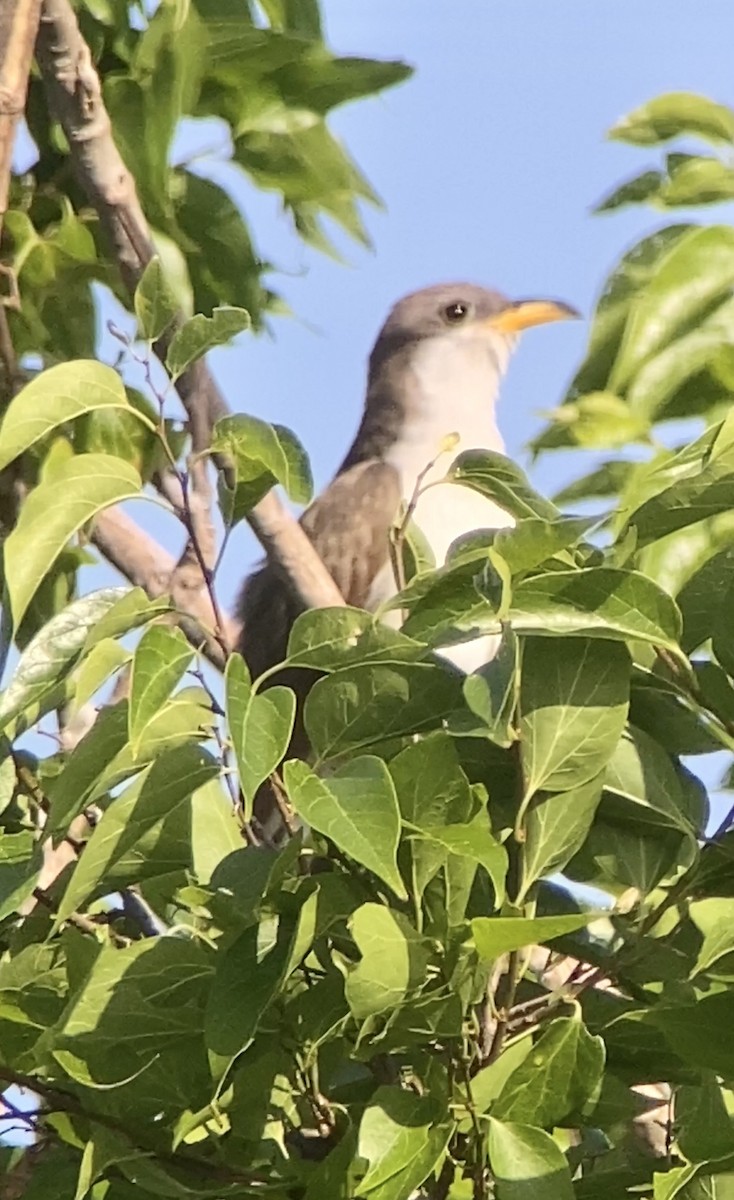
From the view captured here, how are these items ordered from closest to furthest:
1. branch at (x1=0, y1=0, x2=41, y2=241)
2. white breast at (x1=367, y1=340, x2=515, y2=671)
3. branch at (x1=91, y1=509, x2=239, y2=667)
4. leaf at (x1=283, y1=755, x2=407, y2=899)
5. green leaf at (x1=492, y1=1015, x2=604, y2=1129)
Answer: leaf at (x1=283, y1=755, x2=407, y2=899)
green leaf at (x1=492, y1=1015, x2=604, y2=1129)
branch at (x1=0, y1=0, x2=41, y2=241)
branch at (x1=91, y1=509, x2=239, y2=667)
white breast at (x1=367, y1=340, x2=515, y2=671)

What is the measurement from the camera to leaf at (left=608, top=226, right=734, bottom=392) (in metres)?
1.79

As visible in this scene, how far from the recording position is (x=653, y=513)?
4.40 ft

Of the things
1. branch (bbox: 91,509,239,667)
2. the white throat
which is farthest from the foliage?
the white throat

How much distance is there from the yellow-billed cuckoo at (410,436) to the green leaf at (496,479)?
148cm

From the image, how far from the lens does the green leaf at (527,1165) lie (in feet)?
4.09

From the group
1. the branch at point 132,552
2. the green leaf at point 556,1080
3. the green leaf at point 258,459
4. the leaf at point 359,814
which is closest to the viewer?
the leaf at point 359,814

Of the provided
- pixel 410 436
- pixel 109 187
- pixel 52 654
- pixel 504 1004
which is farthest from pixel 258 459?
pixel 410 436

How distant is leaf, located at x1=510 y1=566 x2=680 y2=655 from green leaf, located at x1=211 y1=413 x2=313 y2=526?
232mm

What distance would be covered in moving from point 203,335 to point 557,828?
46 cm

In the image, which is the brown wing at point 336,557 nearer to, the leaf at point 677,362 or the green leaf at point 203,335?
the leaf at point 677,362

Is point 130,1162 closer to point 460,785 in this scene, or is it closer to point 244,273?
point 460,785

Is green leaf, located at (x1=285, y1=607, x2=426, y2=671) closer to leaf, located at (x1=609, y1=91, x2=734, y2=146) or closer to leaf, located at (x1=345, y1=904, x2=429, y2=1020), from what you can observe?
leaf, located at (x1=345, y1=904, x2=429, y2=1020)

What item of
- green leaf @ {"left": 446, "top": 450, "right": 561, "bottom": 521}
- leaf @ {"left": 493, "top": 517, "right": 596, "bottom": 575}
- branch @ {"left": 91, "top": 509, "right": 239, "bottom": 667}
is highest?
leaf @ {"left": 493, "top": 517, "right": 596, "bottom": 575}

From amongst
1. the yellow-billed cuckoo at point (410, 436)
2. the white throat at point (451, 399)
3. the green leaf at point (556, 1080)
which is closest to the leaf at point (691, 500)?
the green leaf at point (556, 1080)
